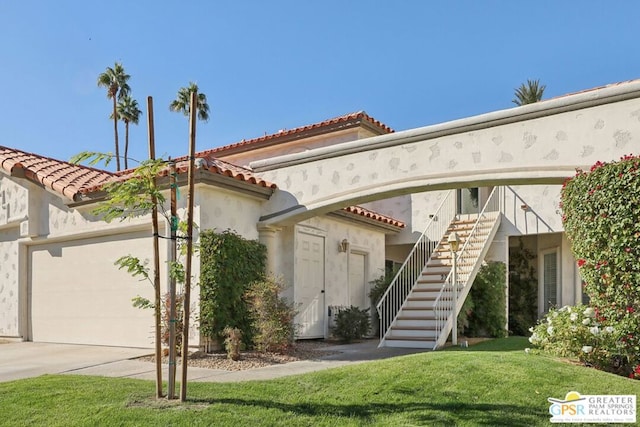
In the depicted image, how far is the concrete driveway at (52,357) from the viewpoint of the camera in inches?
312

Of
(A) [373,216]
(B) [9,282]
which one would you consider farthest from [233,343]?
(B) [9,282]

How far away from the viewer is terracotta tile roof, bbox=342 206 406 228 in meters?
13.7

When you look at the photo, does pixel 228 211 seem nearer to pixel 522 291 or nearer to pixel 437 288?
pixel 437 288

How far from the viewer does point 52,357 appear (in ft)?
31.4

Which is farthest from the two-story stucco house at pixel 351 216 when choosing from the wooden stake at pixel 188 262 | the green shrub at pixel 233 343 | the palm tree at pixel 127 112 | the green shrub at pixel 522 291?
the palm tree at pixel 127 112

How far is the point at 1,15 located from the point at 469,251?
1067 cm

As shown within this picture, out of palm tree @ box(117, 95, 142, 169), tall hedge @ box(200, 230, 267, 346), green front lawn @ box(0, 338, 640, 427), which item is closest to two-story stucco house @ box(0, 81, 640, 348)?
tall hedge @ box(200, 230, 267, 346)

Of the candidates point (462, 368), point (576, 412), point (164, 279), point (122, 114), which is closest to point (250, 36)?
point (164, 279)

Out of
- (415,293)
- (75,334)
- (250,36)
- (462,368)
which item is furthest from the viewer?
(415,293)

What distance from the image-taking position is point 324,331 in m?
13.0

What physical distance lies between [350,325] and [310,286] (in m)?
1.25

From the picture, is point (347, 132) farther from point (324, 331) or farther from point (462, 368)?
point (462, 368)

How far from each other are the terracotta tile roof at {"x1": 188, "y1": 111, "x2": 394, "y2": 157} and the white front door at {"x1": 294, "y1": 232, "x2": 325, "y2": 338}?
3990mm

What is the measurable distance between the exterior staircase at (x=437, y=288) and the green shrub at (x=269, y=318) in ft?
8.13
